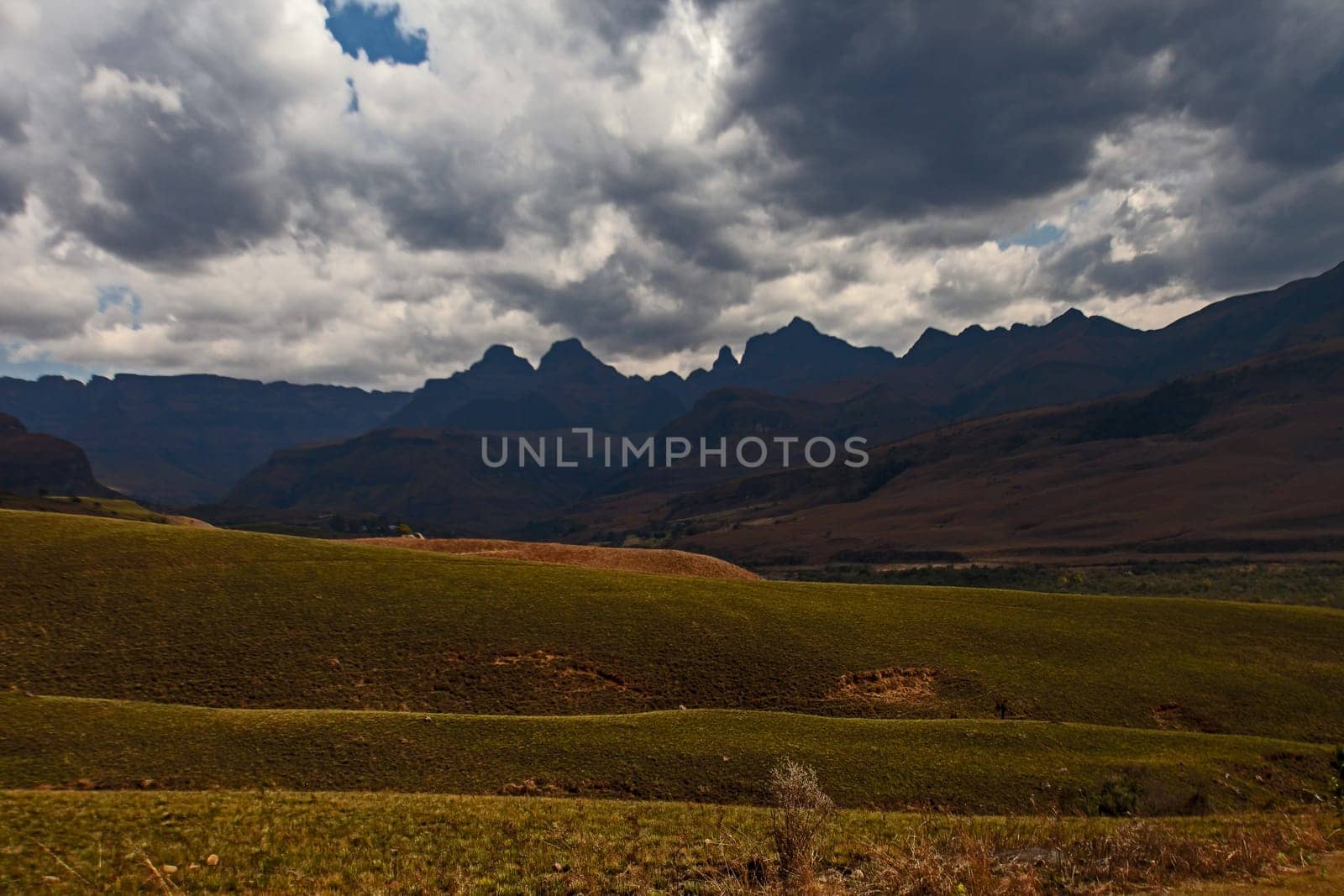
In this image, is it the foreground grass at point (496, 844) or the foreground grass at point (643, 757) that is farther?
the foreground grass at point (643, 757)

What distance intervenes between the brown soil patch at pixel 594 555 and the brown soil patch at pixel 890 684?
27.9 metres

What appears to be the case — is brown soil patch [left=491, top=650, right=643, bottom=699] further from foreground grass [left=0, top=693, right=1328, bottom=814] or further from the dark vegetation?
the dark vegetation

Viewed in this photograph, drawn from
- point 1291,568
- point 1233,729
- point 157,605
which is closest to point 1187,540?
point 1291,568

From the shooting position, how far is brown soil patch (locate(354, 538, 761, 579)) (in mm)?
64562

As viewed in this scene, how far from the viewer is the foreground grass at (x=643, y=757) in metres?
23.6

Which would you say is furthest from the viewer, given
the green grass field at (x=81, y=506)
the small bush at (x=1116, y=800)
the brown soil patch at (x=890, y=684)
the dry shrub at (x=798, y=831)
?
the green grass field at (x=81, y=506)

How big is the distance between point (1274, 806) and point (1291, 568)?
5057 inches

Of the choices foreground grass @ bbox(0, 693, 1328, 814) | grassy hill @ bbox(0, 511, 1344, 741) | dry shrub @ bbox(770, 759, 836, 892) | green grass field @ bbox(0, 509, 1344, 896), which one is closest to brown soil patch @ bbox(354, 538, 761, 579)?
green grass field @ bbox(0, 509, 1344, 896)

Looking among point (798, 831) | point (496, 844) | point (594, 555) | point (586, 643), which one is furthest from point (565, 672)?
point (594, 555)

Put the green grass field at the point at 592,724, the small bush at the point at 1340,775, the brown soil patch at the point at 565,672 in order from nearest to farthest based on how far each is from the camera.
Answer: the green grass field at the point at 592,724
the small bush at the point at 1340,775
the brown soil patch at the point at 565,672

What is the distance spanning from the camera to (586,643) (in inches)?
1462

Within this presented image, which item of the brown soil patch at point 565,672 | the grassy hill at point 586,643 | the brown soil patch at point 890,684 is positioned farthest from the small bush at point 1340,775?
the brown soil patch at point 565,672

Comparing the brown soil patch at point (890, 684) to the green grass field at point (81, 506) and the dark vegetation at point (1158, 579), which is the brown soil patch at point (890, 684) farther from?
the green grass field at point (81, 506)

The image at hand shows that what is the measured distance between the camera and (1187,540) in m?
166
